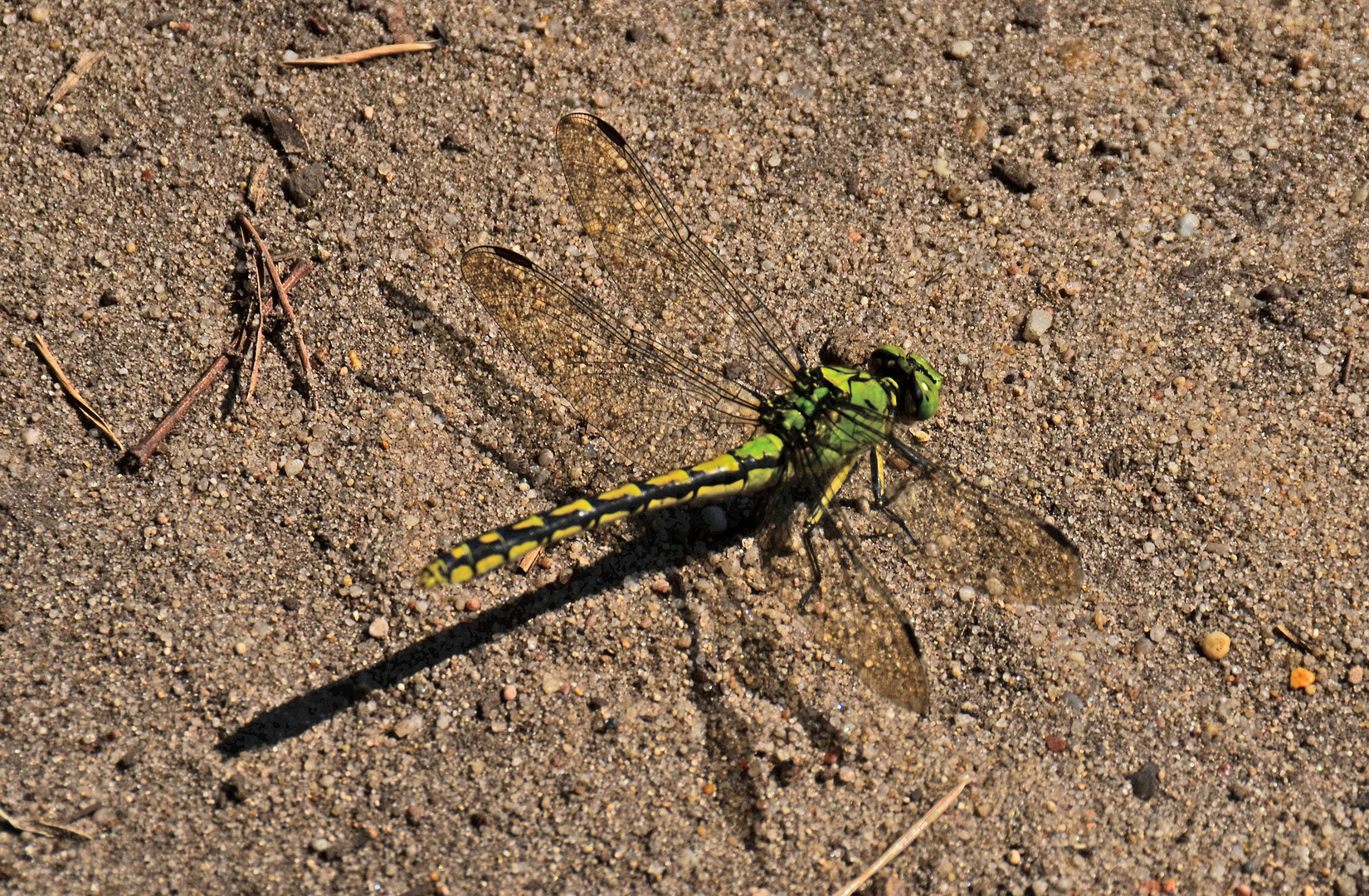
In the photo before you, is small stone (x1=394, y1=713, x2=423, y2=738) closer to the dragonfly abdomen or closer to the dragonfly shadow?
the dragonfly shadow

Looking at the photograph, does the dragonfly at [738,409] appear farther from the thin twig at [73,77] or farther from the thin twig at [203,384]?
the thin twig at [73,77]

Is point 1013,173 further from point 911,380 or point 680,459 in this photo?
point 680,459

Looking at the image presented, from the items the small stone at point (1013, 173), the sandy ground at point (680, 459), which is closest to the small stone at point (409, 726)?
the sandy ground at point (680, 459)

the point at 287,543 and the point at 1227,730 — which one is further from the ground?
the point at 1227,730

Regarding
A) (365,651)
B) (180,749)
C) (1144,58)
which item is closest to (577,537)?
(365,651)

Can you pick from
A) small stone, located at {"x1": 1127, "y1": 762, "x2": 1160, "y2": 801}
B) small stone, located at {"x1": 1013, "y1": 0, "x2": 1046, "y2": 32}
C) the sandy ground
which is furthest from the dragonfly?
small stone, located at {"x1": 1013, "y1": 0, "x2": 1046, "y2": 32}

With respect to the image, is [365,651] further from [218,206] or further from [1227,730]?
[1227,730]
